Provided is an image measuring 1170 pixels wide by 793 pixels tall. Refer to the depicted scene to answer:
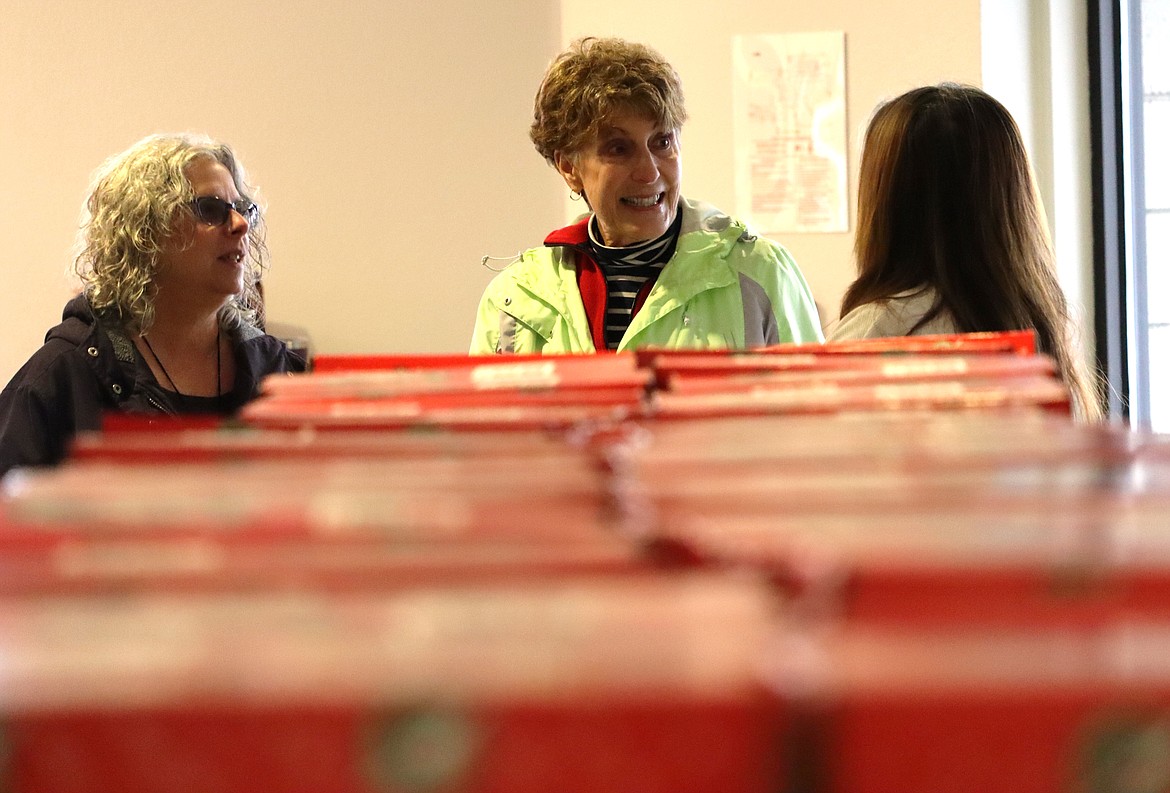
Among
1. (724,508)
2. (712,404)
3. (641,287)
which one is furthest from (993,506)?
(641,287)

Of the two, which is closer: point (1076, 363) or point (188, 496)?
point (188, 496)

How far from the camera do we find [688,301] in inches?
101

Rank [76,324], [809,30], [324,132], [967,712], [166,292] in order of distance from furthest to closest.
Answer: [324,132]
[809,30]
[166,292]
[76,324]
[967,712]

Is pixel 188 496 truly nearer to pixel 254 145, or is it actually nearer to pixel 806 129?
pixel 806 129

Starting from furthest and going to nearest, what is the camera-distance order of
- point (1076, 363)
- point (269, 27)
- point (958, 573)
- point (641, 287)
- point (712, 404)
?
point (269, 27) < point (641, 287) < point (1076, 363) < point (712, 404) < point (958, 573)

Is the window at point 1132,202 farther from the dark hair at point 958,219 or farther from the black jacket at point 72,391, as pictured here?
the black jacket at point 72,391

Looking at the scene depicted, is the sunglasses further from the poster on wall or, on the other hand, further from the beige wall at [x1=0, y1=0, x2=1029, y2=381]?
the poster on wall

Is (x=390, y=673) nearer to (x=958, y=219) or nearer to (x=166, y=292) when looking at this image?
(x=958, y=219)

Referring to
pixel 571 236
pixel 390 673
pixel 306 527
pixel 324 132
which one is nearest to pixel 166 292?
pixel 571 236

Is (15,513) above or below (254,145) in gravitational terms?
below

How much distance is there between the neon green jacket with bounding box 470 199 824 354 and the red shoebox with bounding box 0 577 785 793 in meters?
2.07

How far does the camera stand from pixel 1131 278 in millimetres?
4633

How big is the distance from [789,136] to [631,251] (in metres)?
1.66

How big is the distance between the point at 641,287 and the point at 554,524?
6.91 ft
